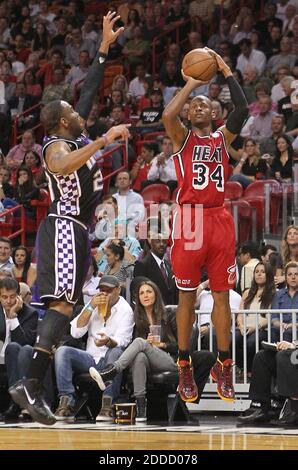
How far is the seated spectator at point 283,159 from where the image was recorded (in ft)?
47.8

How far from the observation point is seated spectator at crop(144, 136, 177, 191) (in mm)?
16234

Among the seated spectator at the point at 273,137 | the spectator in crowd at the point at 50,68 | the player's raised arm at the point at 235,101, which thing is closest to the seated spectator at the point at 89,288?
the seated spectator at the point at 273,137

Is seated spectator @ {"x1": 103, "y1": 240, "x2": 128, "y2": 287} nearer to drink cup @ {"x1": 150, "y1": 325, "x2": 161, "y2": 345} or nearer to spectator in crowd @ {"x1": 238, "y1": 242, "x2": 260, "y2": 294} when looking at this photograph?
spectator in crowd @ {"x1": 238, "y1": 242, "x2": 260, "y2": 294}

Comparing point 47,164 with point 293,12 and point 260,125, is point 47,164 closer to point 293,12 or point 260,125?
point 260,125

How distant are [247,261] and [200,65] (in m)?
4.68

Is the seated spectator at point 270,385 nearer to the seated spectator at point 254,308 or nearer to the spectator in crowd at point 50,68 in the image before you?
the seated spectator at point 254,308

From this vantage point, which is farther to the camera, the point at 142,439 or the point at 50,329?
the point at 142,439

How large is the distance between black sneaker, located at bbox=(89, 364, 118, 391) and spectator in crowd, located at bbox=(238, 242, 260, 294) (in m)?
2.13

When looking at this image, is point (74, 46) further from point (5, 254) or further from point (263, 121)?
point (5, 254)

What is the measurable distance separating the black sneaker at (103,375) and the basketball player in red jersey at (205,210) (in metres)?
2.17

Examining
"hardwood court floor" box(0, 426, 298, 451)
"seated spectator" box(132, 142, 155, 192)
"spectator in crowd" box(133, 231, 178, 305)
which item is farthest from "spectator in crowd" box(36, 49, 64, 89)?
"hardwood court floor" box(0, 426, 298, 451)

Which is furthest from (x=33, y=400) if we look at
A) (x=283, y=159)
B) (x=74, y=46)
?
(x=74, y=46)

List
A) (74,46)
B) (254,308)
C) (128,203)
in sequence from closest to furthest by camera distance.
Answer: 1. (254,308)
2. (128,203)
3. (74,46)

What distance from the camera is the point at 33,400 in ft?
26.4
